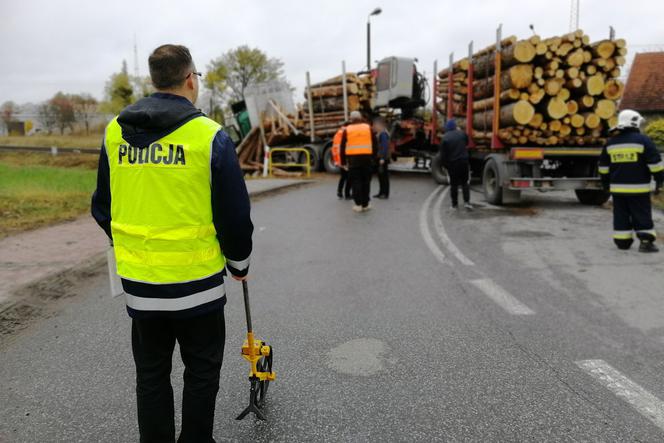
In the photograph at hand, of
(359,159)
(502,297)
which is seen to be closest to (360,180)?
(359,159)

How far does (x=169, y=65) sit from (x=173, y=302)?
0.96 metres

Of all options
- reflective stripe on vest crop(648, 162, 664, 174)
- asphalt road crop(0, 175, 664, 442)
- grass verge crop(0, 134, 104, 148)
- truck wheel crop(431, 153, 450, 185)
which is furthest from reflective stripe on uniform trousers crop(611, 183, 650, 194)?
grass verge crop(0, 134, 104, 148)

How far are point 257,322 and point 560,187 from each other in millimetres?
7829

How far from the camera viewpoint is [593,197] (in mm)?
11836

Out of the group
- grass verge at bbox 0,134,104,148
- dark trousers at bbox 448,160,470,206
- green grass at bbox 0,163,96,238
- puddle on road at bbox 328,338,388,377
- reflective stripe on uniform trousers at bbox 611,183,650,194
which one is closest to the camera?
puddle on road at bbox 328,338,388,377

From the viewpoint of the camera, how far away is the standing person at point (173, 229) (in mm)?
2268

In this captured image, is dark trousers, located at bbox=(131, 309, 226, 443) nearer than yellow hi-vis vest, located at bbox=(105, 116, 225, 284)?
No

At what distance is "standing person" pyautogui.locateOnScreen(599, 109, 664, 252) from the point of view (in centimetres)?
696

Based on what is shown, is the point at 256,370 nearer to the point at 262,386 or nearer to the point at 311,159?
the point at 262,386

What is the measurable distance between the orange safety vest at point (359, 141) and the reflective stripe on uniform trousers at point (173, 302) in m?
8.56

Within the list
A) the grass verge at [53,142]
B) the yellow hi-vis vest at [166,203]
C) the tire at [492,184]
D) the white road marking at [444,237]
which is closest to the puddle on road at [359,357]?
the yellow hi-vis vest at [166,203]

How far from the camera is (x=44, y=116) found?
63156 millimetres

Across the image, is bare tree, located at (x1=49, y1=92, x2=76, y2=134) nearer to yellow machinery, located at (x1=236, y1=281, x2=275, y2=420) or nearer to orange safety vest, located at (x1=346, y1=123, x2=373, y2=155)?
orange safety vest, located at (x1=346, y1=123, x2=373, y2=155)

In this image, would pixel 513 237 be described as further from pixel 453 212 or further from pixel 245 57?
pixel 245 57
